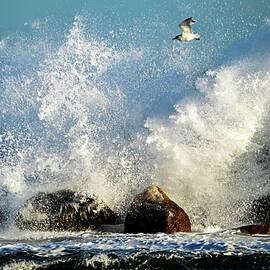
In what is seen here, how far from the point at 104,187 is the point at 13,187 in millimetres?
1958

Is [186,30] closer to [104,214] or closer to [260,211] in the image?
[260,211]

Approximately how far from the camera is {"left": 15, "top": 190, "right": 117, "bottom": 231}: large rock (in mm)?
5664

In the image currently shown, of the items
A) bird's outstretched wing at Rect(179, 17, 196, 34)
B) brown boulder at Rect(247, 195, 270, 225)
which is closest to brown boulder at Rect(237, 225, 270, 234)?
brown boulder at Rect(247, 195, 270, 225)

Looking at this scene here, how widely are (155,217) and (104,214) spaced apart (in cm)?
132

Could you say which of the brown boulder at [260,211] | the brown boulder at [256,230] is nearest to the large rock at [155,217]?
the brown boulder at [256,230]

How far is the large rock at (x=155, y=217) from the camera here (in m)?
4.84

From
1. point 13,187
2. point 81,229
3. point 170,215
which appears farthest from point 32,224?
point 170,215

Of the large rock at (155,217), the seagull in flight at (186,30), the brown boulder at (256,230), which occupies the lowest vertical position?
the brown boulder at (256,230)

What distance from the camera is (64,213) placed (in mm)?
5742

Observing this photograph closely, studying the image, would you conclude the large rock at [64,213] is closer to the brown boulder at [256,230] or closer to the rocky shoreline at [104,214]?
the rocky shoreline at [104,214]

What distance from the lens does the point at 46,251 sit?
10.7ft

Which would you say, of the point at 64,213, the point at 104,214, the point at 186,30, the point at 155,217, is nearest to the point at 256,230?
the point at 155,217

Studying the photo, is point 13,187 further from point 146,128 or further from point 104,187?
point 146,128

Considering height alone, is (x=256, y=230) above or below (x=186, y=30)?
below
